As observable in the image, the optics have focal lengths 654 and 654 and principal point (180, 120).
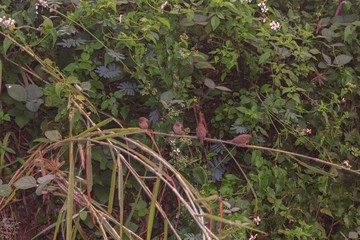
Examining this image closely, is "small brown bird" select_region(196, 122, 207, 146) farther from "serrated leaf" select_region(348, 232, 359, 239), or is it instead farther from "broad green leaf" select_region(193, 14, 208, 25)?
"serrated leaf" select_region(348, 232, 359, 239)

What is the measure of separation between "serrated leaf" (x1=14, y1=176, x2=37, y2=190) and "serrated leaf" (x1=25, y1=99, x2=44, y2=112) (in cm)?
28

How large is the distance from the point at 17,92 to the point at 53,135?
24 cm

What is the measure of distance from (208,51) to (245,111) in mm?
280

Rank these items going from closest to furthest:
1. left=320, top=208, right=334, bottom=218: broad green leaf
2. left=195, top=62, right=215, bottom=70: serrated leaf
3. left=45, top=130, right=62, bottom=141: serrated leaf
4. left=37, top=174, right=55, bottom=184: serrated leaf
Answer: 1. left=37, top=174, right=55, bottom=184: serrated leaf
2. left=45, top=130, right=62, bottom=141: serrated leaf
3. left=195, top=62, right=215, bottom=70: serrated leaf
4. left=320, top=208, right=334, bottom=218: broad green leaf

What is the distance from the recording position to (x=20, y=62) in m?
2.15

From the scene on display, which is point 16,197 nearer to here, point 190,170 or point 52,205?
point 52,205

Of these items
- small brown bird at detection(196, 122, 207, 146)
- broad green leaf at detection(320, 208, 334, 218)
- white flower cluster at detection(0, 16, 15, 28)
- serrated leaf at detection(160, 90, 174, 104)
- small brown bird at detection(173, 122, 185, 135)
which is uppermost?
white flower cluster at detection(0, 16, 15, 28)

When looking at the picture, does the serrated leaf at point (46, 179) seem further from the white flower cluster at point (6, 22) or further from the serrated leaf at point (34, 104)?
the white flower cluster at point (6, 22)

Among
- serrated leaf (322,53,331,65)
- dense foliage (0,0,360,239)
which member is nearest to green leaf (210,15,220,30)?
dense foliage (0,0,360,239)

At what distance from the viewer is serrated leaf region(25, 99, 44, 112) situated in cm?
207

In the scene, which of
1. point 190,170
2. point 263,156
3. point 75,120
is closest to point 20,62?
point 75,120

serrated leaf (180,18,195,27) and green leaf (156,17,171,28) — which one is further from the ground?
green leaf (156,17,171,28)

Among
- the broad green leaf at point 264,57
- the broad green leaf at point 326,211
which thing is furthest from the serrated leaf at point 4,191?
the broad green leaf at point 326,211

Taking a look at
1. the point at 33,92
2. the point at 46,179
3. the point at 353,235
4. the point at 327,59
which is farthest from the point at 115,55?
the point at 353,235
